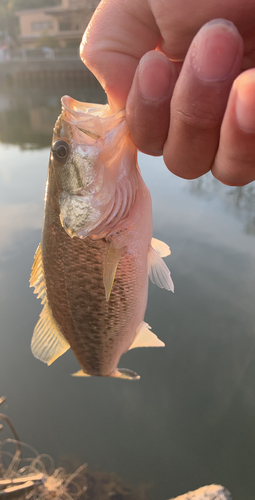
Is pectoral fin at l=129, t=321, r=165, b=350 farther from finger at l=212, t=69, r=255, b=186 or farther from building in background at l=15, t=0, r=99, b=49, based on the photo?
building in background at l=15, t=0, r=99, b=49

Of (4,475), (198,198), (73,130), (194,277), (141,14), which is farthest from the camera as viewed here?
(198,198)

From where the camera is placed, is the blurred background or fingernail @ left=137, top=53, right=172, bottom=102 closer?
fingernail @ left=137, top=53, right=172, bottom=102

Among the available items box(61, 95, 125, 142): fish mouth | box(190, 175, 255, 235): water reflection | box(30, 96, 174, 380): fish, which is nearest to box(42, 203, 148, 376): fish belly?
box(30, 96, 174, 380): fish

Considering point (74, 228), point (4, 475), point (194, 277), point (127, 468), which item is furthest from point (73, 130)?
point (194, 277)

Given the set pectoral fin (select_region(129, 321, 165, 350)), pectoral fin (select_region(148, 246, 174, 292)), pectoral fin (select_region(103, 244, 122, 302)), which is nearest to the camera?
pectoral fin (select_region(103, 244, 122, 302))

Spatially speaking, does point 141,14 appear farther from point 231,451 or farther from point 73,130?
point 231,451

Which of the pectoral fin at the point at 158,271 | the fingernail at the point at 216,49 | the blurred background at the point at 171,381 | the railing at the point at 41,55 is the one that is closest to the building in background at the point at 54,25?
the railing at the point at 41,55
